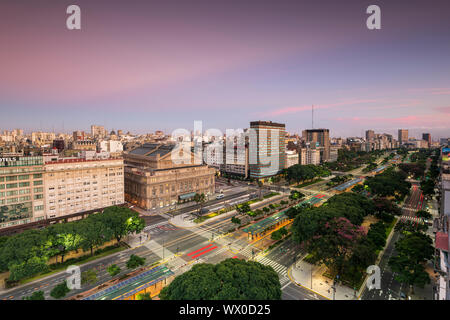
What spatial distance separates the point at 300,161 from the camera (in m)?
194

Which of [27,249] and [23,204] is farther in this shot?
[23,204]

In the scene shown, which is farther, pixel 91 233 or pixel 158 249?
pixel 158 249

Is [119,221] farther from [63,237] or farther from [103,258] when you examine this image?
[63,237]

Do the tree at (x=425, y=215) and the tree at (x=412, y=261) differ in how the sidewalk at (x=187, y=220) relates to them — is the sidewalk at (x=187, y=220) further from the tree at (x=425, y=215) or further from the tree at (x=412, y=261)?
the tree at (x=425, y=215)

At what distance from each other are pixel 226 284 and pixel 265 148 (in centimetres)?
11902

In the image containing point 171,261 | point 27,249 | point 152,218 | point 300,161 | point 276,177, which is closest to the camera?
point 27,249

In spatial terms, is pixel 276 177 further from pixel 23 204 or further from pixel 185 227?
pixel 23 204

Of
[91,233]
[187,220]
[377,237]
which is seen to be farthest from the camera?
[187,220]

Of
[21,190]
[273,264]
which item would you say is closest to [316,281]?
[273,264]

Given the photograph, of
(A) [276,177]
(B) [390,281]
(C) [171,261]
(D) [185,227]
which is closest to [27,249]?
(C) [171,261]

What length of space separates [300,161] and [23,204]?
175207 millimetres

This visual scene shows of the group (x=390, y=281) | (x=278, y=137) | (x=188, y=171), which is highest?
(x=278, y=137)

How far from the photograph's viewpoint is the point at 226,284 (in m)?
33.4

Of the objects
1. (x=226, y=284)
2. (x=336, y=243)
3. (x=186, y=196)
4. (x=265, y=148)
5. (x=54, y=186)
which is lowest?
(x=186, y=196)
